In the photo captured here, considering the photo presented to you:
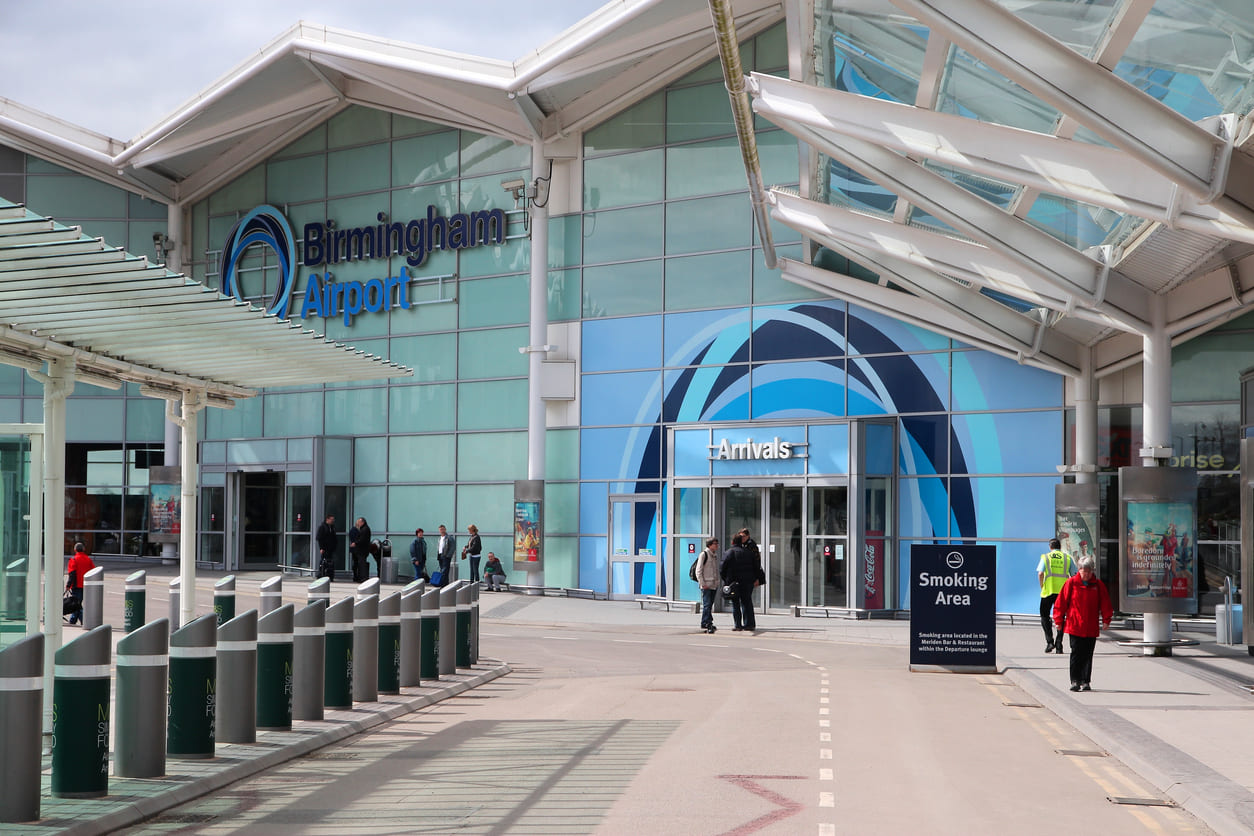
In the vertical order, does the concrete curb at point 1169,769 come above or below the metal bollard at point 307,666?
below

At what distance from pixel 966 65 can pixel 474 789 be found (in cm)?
958

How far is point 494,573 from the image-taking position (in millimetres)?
34438

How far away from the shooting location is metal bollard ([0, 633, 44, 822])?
7.58 metres

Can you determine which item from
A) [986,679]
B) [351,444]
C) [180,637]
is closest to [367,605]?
[180,637]

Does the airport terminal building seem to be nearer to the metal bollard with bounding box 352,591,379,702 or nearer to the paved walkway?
the paved walkway

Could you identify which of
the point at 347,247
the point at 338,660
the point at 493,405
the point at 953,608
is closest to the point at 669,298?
the point at 493,405

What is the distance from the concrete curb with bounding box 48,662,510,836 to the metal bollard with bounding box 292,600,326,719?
0.19 meters

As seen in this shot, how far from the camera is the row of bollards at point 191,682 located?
25.3ft

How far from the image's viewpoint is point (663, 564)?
30438 millimetres

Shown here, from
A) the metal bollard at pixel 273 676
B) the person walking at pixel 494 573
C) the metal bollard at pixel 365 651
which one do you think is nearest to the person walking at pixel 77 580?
the metal bollard at pixel 365 651

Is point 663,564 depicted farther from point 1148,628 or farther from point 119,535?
point 119,535

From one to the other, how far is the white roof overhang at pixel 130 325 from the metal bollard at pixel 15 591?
5.44 feet

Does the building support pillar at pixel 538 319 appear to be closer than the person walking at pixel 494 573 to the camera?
Yes

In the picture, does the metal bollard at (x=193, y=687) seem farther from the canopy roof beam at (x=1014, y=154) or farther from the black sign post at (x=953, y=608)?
the black sign post at (x=953, y=608)
